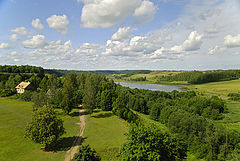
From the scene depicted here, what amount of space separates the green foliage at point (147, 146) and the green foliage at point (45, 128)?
1453 centimetres

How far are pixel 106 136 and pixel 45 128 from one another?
12.6 meters

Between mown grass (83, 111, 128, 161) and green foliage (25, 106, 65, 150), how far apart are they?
6086mm

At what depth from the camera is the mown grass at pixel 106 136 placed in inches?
1019

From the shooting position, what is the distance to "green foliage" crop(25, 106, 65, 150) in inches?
1011

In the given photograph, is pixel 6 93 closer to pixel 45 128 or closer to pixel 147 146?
pixel 45 128

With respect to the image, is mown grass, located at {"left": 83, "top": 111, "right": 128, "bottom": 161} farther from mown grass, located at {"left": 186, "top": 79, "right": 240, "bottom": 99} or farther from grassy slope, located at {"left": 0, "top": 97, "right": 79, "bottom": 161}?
mown grass, located at {"left": 186, "top": 79, "right": 240, "bottom": 99}


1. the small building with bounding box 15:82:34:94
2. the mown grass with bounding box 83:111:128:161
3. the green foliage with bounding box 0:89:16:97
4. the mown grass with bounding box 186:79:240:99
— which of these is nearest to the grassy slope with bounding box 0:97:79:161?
the mown grass with bounding box 83:111:128:161

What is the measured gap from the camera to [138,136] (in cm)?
1808

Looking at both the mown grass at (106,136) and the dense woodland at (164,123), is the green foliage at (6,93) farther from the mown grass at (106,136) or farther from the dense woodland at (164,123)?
the mown grass at (106,136)

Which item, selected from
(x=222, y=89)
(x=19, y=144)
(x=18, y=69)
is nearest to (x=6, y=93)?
(x=18, y=69)

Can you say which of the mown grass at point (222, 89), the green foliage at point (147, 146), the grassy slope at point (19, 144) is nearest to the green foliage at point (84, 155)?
the green foliage at point (147, 146)

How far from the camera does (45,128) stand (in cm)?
2631

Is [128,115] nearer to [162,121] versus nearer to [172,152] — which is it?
[162,121]

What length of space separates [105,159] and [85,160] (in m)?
5.70
